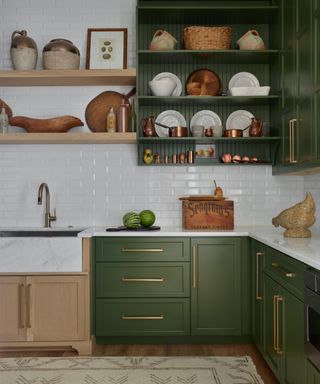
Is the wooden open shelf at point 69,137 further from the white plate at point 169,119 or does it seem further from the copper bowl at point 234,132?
the copper bowl at point 234,132

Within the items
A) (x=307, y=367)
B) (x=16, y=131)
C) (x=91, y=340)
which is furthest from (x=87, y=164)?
(x=307, y=367)

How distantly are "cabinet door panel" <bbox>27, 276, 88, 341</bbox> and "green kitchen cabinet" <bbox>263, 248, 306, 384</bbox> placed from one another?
129 cm

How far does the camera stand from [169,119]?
14.7ft

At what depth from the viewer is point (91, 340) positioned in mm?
3812

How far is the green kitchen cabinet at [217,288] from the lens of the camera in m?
3.90

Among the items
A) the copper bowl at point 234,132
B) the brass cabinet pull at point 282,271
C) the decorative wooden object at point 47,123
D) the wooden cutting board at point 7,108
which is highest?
the wooden cutting board at point 7,108

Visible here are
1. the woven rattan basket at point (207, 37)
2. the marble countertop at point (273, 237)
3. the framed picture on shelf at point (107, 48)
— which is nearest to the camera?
the marble countertop at point (273, 237)

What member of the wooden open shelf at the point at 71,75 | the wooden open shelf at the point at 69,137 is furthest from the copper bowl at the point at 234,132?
the wooden open shelf at the point at 71,75

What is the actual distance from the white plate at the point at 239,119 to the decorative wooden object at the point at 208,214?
71cm

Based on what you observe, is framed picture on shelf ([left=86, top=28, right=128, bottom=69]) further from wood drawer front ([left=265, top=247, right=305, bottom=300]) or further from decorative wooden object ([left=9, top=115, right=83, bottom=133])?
wood drawer front ([left=265, top=247, right=305, bottom=300])

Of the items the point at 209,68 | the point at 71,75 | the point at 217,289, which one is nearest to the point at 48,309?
the point at 217,289

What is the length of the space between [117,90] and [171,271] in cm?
165

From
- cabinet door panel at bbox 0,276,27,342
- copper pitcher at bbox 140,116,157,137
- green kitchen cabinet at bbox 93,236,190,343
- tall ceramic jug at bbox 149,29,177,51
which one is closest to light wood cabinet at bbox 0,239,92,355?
cabinet door panel at bbox 0,276,27,342

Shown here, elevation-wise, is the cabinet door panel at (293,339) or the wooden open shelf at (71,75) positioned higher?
the wooden open shelf at (71,75)
